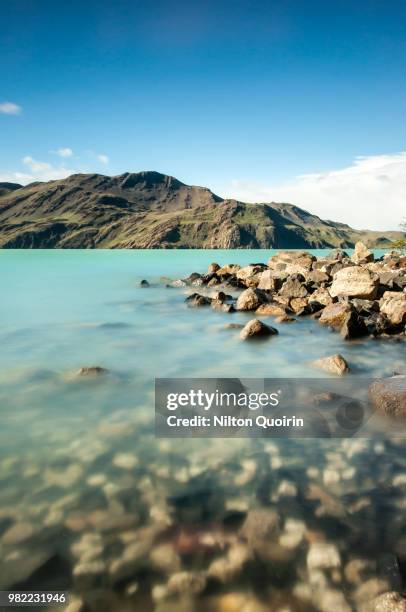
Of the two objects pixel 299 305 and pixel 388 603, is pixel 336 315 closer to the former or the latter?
pixel 299 305

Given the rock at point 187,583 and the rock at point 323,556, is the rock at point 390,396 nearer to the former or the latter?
the rock at point 323,556

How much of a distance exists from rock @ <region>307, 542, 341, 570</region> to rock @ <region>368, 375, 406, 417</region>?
4.59m

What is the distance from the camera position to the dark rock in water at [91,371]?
12.1 meters

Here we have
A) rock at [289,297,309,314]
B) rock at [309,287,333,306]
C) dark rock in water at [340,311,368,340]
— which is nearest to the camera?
dark rock in water at [340,311,368,340]

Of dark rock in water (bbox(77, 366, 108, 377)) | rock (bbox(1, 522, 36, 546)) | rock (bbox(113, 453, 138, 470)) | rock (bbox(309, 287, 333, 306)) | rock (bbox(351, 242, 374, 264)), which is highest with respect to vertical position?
rock (bbox(351, 242, 374, 264))

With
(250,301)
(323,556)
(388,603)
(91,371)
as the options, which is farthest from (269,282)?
(388,603)

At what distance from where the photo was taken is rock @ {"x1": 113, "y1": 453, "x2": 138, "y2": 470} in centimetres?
706

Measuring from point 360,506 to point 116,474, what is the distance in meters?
3.74

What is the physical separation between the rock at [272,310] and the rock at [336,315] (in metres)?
2.43

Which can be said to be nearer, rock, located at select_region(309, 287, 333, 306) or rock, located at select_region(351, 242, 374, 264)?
rock, located at select_region(309, 287, 333, 306)

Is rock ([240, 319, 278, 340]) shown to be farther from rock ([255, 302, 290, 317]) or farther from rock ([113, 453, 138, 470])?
rock ([113, 453, 138, 470])

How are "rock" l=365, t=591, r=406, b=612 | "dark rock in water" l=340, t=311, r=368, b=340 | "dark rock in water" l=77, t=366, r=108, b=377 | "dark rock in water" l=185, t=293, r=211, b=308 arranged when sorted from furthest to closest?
"dark rock in water" l=185, t=293, r=211, b=308, "dark rock in water" l=340, t=311, r=368, b=340, "dark rock in water" l=77, t=366, r=108, b=377, "rock" l=365, t=591, r=406, b=612

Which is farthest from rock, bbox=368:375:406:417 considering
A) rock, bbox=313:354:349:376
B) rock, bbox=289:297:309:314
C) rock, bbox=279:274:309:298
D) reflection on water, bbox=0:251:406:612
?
rock, bbox=279:274:309:298

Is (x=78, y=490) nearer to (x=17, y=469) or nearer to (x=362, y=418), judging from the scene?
(x=17, y=469)
